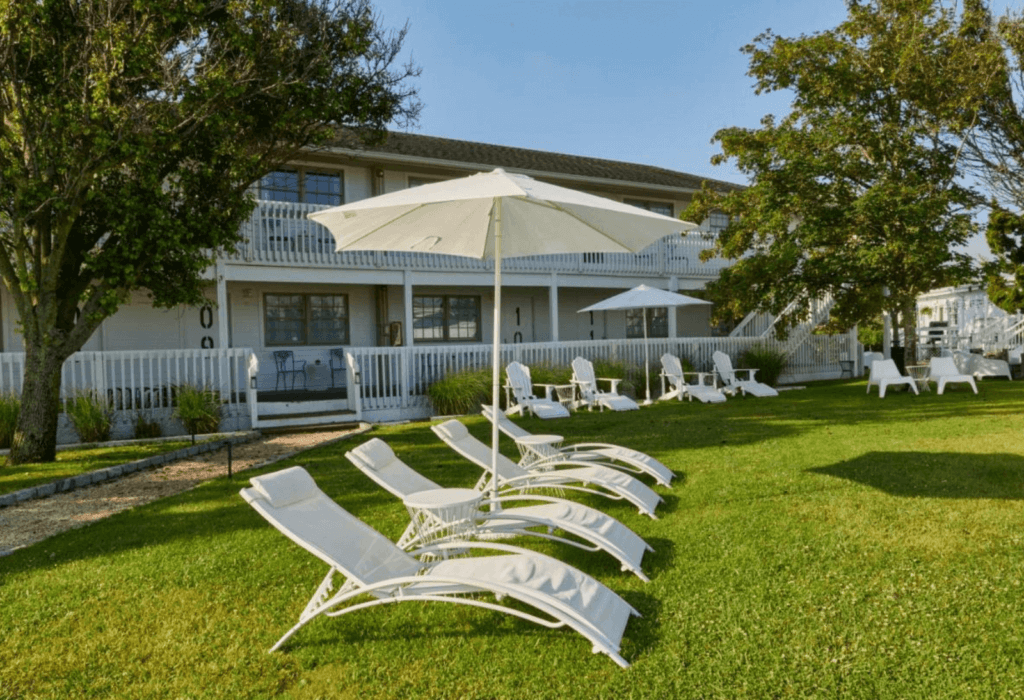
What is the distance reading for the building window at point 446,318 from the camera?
20.2 m

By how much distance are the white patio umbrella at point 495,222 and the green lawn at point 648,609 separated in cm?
186

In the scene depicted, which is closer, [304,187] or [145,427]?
[145,427]

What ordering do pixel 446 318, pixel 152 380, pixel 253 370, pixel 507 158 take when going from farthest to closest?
pixel 507 158 → pixel 446 318 → pixel 253 370 → pixel 152 380

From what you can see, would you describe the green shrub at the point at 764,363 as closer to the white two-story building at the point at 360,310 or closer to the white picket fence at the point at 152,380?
the white two-story building at the point at 360,310

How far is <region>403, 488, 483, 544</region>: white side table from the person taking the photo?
464cm

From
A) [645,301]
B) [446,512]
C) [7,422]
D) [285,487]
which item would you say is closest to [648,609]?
[446,512]

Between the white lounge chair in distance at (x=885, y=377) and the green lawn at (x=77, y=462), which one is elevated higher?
the white lounge chair in distance at (x=885, y=377)

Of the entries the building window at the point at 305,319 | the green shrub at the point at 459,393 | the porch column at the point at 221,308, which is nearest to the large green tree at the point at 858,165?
the green shrub at the point at 459,393

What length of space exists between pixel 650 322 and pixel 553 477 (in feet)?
62.2

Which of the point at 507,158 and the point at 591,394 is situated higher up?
the point at 507,158

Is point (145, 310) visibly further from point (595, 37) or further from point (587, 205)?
point (587, 205)

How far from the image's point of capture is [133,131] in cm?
904

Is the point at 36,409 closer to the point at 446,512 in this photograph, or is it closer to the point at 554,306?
the point at 446,512

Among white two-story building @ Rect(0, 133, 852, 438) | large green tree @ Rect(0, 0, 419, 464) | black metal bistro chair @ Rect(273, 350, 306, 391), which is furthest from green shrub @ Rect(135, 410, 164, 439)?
black metal bistro chair @ Rect(273, 350, 306, 391)
